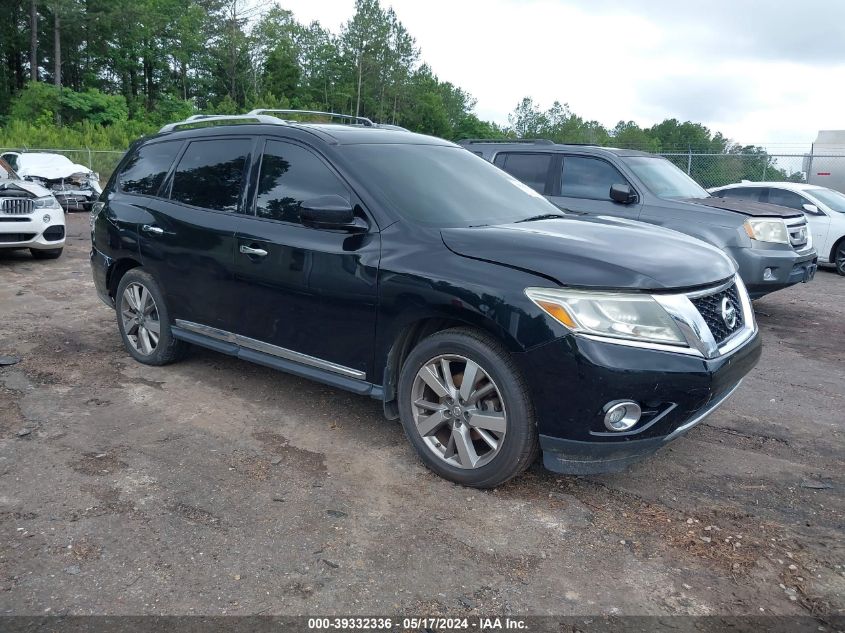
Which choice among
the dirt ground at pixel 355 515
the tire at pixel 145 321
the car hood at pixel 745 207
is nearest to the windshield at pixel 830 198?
the car hood at pixel 745 207

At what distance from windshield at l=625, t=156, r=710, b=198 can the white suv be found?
8177mm

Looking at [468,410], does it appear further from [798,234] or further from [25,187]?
[25,187]

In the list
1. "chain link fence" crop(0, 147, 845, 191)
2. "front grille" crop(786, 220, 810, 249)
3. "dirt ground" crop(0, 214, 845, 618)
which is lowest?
"dirt ground" crop(0, 214, 845, 618)

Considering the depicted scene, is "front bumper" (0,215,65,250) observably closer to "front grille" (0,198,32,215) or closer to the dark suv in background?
"front grille" (0,198,32,215)

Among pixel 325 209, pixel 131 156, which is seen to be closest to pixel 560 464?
pixel 325 209

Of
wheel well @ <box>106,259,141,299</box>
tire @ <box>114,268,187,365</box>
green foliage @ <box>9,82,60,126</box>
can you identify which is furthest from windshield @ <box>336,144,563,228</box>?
green foliage @ <box>9,82,60,126</box>

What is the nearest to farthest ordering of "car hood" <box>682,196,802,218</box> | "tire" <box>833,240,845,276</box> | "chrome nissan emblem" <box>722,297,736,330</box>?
"chrome nissan emblem" <box>722,297,736,330</box> < "car hood" <box>682,196,802,218</box> < "tire" <box>833,240,845,276</box>

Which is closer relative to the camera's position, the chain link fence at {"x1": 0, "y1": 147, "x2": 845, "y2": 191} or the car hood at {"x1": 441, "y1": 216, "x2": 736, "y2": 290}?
the car hood at {"x1": 441, "y1": 216, "x2": 736, "y2": 290}

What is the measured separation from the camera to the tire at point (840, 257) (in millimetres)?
11445

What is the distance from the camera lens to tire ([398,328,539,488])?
10.9 ft

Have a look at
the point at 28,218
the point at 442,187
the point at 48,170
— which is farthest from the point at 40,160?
the point at 442,187

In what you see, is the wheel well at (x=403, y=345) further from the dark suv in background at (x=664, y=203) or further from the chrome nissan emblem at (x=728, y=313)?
the dark suv in background at (x=664, y=203)

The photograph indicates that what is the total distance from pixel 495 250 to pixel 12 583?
98.5 inches

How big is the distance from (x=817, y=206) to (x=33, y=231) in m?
12.2
